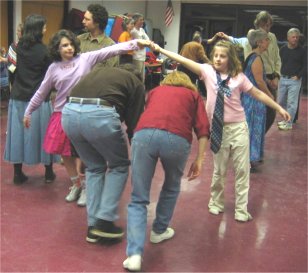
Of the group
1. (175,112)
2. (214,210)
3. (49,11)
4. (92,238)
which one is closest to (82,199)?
(92,238)

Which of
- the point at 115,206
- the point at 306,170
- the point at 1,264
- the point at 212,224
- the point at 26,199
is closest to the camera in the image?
the point at 1,264

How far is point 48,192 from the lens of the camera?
12.1 ft

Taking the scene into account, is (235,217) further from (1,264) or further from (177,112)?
(1,264)

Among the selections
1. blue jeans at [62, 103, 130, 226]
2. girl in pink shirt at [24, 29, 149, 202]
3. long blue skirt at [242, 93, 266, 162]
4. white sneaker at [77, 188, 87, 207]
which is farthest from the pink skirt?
long blue skirt at [242, 93, 266, 162]

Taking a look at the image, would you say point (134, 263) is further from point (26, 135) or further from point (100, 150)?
point (26, 135)

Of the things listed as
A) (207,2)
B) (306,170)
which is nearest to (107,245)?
(306,170)

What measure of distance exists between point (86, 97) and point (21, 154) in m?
1.46

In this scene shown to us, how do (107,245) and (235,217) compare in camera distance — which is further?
(235,217)

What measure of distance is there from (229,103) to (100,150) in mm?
1034

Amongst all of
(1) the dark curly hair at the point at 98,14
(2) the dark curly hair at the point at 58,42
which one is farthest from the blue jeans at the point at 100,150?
(1) the dark curly hair at the point at 98,14

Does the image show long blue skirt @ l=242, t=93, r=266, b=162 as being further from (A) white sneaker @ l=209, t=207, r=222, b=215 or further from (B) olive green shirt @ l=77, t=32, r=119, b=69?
(B) olive green shirt @ l=77, t=32, r=119, b=69

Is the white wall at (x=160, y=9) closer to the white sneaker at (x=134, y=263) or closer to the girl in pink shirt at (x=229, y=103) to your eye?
the girl in pink shirt at (x=229, y=103)

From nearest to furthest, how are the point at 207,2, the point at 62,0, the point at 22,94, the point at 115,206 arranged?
the point at 115,206
the point at 22,94
the point at 62,0
the point at 207,2

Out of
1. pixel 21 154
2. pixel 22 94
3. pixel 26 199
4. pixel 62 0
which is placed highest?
pixel 62 0
